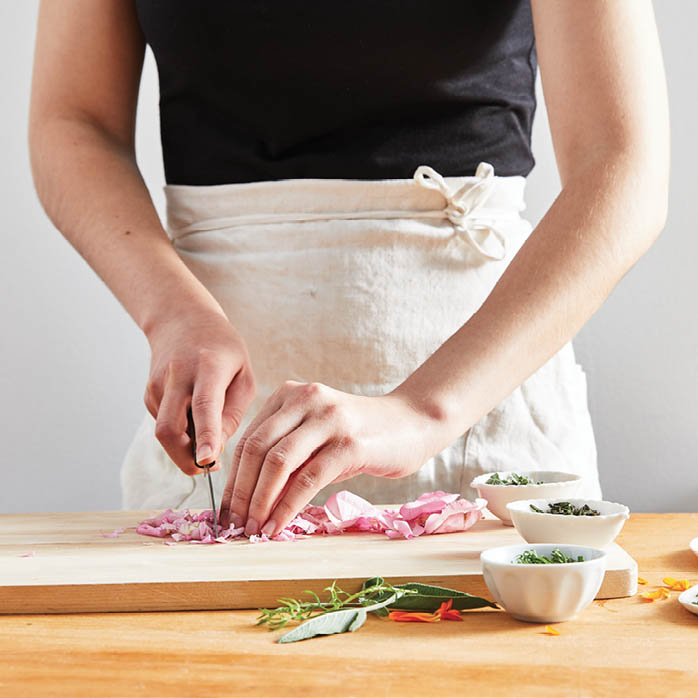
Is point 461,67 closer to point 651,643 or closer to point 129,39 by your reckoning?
point 129,39

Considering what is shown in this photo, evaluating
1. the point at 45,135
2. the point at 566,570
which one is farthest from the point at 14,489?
the point at 566,570

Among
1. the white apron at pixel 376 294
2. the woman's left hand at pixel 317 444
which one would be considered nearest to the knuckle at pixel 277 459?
the woman's left hand at pixel 317 444

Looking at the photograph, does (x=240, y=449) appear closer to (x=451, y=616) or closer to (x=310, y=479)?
(x=310, y=479)

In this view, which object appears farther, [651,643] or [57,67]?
[57,67]

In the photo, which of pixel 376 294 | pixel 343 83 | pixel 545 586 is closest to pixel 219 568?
pixel 545 586

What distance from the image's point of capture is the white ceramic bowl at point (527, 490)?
1095 mm

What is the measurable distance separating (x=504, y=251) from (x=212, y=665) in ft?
2.77

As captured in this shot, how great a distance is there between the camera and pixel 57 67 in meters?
1.49

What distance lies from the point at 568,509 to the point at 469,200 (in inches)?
20.9

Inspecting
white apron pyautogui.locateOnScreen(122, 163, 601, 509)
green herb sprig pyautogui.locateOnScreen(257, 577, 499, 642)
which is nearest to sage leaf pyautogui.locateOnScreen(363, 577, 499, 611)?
green herb sprig pyautogui.locateOnScreen(257, 577, 499, 642)

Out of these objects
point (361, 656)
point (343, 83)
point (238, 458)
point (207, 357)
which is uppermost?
point (343, 83)

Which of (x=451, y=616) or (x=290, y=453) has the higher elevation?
(x=290, y=453)

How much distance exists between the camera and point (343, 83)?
1.37 m

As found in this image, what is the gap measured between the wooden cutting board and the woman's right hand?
11 cm
